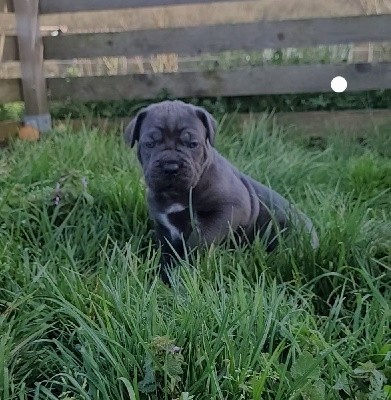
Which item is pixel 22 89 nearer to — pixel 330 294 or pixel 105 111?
pixel 105 111

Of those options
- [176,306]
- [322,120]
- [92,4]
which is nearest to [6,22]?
[92,4]

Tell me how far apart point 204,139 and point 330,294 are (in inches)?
29.4

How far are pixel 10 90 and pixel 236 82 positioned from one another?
176 cm

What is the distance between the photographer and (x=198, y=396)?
1.62 meters

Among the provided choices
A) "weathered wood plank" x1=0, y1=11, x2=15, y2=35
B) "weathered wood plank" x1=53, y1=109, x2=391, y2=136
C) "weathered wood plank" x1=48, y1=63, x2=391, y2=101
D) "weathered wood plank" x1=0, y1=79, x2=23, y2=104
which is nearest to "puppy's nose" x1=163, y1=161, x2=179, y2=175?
"weathered wood plank" x1=53, y1=109, x2=391, y2=136

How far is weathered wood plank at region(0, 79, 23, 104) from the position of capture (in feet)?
16.4

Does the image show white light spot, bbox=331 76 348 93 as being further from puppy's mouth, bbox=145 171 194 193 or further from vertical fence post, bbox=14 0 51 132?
puppy's mouth, bbox=145 171 194 193

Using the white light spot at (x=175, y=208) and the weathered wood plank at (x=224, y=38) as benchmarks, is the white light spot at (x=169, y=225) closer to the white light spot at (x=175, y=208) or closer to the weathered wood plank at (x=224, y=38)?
the white light spot at (x=175, y=208)

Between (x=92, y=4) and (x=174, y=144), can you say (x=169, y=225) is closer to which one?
(x=174, y=144)

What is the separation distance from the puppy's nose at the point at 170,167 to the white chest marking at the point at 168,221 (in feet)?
0.62

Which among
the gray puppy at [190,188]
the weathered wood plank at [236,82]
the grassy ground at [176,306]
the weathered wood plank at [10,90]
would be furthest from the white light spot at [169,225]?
the weathered wood plank at [10,90]

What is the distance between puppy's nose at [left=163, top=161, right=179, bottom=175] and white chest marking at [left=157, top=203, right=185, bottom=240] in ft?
0.62

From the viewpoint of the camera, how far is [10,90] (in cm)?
505

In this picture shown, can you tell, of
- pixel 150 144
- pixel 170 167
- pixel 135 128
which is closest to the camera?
pixel 170 167
